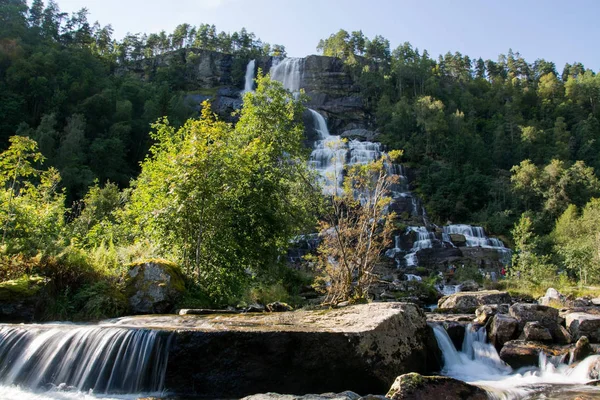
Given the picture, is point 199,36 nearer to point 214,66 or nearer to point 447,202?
point 214,66

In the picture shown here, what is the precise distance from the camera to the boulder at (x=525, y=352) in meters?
9.87

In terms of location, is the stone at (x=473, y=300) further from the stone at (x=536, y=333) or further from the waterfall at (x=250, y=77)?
the waterfall at (x=250, y=77)

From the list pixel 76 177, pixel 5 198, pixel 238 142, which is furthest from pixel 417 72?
pixel 5 198

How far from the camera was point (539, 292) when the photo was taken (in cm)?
2366

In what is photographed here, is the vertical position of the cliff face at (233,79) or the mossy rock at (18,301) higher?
the cliff face at (233,79)

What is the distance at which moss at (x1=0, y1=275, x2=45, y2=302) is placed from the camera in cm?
829

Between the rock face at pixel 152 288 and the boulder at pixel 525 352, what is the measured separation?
26.1ft

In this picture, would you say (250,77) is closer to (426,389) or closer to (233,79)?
(233,79)

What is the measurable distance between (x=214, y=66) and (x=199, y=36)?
1793 centimetres

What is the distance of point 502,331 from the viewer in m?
11.0

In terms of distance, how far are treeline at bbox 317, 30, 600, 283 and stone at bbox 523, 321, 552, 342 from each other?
17068mm

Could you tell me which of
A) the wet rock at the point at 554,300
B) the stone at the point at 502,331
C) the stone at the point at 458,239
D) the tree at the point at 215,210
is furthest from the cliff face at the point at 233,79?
the stone at the point at 502,331

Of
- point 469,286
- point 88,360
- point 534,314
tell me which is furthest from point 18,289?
point 469,286

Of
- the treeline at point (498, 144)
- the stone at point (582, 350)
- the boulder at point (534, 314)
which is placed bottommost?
the stone at point (582, 350)
